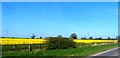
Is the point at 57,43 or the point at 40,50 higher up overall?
the point at 57,43

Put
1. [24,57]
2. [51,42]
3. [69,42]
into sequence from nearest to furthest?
[24,57]
[51,42]
[69,42]

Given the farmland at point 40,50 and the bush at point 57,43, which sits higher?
the bush at point 57,43

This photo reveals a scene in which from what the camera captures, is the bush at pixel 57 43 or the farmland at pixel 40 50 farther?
the bush at pixel 57 43

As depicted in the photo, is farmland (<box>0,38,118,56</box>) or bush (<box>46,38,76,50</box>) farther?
bush (<box>46,38,76,50</box>)

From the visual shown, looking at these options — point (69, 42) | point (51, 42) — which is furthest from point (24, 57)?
point (69, 42)

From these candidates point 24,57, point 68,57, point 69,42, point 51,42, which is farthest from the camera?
point 69,42

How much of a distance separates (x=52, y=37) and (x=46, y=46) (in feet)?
4.93

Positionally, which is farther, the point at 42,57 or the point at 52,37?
the point at 52,37

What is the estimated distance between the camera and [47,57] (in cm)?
2156

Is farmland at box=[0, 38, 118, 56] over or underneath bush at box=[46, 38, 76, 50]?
underneath

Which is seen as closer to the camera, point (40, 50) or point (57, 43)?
point (40, 50)

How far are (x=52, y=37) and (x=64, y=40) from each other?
2.35 metres

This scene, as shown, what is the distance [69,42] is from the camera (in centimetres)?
4662

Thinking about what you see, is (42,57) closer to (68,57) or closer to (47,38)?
(68,57)
